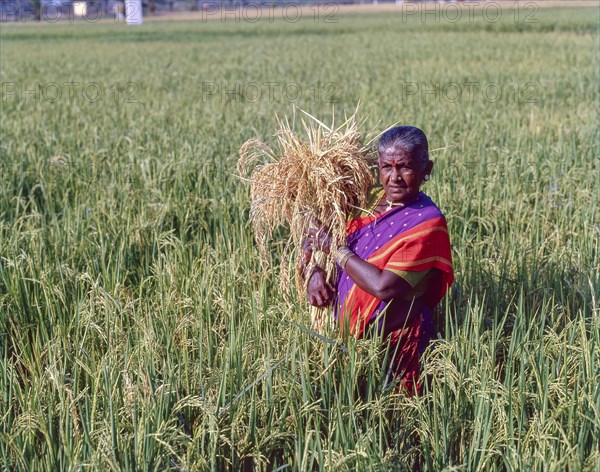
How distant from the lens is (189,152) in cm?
462

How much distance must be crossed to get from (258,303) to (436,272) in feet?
1.98

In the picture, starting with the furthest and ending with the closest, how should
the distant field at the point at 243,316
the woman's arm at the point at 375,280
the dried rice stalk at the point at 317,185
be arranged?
the dried rice stalk at the point at 317,185
the woman's arm at the point at 375,280
the distant field at the point at 243,316

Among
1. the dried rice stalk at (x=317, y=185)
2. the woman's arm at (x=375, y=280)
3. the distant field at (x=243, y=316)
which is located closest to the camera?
the distant field at (x=243, y=316)

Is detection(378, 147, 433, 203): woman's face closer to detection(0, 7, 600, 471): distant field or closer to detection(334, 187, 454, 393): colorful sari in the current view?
detection(334, 187, 454, 393): colorful sari

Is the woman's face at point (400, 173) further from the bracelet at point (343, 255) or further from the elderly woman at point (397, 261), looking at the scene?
the bracelet at point (343, 255)

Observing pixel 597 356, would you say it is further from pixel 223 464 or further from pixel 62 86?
pixel 62 86

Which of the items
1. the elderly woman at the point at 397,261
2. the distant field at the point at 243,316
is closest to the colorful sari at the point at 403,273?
the elderly woman at the point at 397,261

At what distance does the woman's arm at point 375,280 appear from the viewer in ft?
6.73

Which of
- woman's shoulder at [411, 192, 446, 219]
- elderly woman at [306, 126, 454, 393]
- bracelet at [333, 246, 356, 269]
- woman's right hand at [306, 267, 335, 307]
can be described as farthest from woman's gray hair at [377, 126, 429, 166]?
woman's right hand at [306, 267, 335, 307]

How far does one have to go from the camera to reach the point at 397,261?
206cm

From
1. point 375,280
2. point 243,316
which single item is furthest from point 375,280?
point 243,316

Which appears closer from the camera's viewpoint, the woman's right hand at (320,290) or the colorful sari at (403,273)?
the colorful sari at (403,273)

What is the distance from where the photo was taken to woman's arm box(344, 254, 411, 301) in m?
2.05

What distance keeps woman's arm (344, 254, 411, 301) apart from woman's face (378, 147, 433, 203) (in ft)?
0.70
